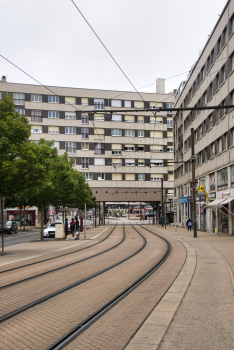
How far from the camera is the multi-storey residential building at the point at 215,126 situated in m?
29.1

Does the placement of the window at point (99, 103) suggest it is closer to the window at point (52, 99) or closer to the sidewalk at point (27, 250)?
the window at point (52, 99)

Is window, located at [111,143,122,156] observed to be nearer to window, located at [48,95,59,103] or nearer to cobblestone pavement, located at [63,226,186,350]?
window, located at [48,95,59,103]

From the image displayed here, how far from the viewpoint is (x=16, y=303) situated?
767cm

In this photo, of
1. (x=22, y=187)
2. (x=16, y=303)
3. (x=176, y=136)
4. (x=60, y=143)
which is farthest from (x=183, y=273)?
(x=60, y=143)

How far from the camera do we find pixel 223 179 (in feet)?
102

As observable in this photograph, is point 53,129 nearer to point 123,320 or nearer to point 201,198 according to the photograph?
point 201,198

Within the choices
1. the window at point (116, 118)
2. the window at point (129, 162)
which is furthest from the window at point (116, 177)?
the window at point (116, 118)

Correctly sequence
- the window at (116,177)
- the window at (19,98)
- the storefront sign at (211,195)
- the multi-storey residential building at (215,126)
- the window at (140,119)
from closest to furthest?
the multi-storey residential building at (215,126) → the storefront sign at (211,195) → the window at (19,98) → the window at (116,177) → the window at (140,119)

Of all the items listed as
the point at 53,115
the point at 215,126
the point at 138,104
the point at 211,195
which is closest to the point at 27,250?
the point at 211,195

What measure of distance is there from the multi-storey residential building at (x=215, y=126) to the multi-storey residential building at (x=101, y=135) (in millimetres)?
15914

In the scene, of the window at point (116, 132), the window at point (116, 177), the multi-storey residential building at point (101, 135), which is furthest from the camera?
the window at point (116, 132)

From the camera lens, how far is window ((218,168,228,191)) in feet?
98.8

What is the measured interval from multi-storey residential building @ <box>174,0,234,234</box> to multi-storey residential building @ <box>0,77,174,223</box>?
15914 mm

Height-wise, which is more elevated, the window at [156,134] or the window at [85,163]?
the window at [156,134]
